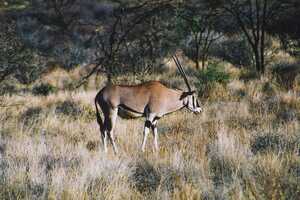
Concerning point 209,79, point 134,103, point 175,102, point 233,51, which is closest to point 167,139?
point 175,102

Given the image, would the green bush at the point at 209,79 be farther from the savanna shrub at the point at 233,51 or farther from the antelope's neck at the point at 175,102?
the savanna shrub at the point at 233,51

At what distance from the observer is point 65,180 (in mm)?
5133

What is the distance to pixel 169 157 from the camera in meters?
6.46

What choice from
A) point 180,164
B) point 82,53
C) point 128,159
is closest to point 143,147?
point 128,159

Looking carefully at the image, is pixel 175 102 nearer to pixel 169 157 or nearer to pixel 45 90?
pixel 169 157

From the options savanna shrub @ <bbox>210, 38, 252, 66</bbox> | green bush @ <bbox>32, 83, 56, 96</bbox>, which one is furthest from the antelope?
savanna shrub @ <bbox>210, 38, 252, 66</bbox>

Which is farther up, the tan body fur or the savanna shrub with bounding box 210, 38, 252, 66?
the tan body fur

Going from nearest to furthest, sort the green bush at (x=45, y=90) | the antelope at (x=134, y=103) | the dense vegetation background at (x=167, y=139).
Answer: the dense vegetation background at (x=167, y=139)
the antelope at (x=134, y=103)
the green bush at (x=45, y=90)

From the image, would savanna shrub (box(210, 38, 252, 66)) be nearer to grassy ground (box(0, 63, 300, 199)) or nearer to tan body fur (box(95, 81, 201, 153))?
grassy ground (box(0, 63, 300, 199))

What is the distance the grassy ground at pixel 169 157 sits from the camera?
501 cm

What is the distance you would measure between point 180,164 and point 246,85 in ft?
29.3

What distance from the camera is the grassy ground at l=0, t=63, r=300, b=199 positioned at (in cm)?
501

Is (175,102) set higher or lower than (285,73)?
higher

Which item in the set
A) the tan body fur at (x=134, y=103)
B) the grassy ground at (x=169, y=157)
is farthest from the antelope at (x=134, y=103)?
the grassy ground at (x=169, y=157)
